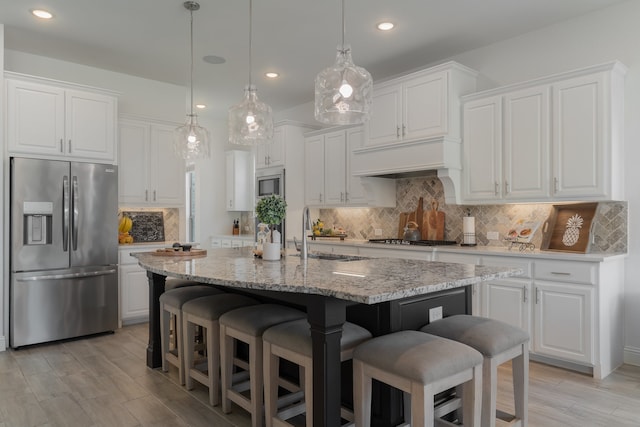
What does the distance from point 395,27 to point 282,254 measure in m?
2.33

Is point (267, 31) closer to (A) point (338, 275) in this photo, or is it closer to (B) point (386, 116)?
(B) point (386, 116)

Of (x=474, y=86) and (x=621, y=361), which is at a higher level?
(x=474, y=86)

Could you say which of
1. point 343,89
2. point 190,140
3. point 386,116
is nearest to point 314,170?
point 386,116

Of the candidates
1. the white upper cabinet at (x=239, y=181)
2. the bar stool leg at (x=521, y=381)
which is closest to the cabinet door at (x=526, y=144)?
the bar stool leg at (x=521, y=381)

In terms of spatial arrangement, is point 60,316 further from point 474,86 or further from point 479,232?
point 474,86

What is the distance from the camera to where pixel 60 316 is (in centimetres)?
415

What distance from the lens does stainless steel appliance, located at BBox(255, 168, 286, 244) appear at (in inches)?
235

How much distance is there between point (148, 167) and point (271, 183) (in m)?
1.71

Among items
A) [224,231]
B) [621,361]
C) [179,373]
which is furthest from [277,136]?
[621,361]

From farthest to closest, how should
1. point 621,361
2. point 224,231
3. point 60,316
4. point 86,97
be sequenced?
point 224,231
point 86,97
point 60,316
point 621,361

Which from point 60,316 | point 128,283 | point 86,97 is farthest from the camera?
point 128,283

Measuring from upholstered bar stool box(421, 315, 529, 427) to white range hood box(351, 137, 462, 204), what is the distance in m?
2.07

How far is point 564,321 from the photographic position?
3334mm

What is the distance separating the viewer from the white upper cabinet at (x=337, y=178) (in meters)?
5.12
